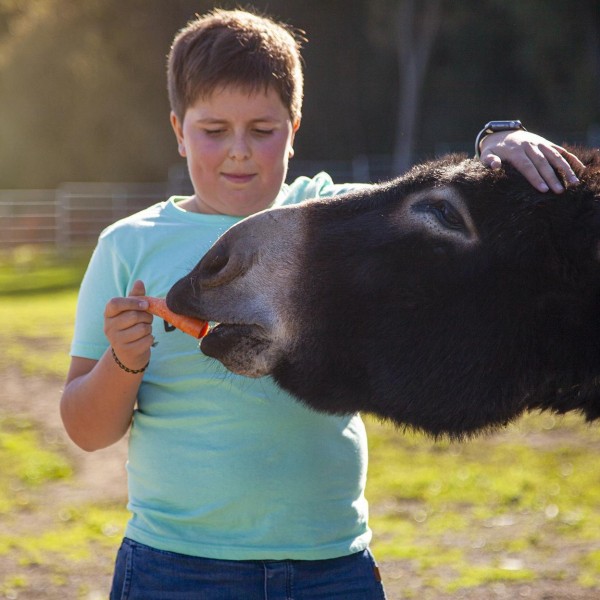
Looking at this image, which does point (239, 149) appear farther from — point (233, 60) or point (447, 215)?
point (447, 215)

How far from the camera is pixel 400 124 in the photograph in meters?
34.6

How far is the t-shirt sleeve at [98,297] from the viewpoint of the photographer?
302 cm

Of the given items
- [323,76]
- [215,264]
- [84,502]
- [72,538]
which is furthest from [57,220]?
[215,264]

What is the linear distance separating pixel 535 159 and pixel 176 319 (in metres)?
1.05

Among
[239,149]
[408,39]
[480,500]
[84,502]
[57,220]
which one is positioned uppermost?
[239,149]

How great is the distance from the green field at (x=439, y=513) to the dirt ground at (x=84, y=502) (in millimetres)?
18

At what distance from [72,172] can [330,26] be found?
400 inches

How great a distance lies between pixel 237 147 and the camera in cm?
295

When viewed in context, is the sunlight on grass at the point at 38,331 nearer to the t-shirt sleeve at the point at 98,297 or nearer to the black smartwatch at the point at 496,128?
the t-shirt sleeve at the point at 98,297

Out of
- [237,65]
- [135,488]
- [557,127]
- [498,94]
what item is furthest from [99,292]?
[498,94]

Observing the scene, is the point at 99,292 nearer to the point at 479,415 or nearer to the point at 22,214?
the point at 479,415

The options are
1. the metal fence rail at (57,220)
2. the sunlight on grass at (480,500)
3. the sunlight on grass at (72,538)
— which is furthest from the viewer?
the metal fence rail at (57,220)

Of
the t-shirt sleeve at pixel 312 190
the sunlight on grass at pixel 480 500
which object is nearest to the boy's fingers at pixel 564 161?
the t-shirt sleeve at pixel 312 190

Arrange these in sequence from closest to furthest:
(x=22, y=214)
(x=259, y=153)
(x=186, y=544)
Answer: (x=186, y=544) → (x=259, y=153) → (x=22, y=214)
